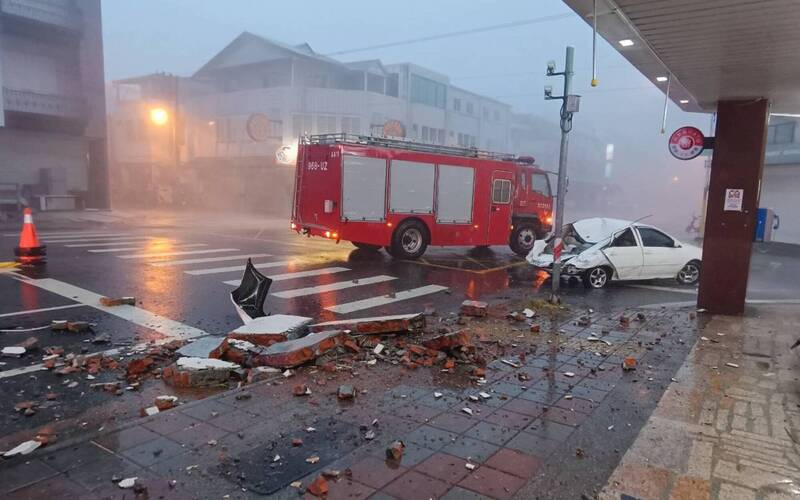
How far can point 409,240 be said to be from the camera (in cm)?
1472

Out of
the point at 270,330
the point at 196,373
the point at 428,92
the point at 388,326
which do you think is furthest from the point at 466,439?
the point at 428,92

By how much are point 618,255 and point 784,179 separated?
51.9 feet

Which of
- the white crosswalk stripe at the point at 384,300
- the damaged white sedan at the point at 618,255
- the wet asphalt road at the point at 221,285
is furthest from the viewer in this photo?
the damaged white sedan at the point at 618,255

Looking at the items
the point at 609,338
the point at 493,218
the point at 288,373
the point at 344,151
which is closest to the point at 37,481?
the point at 288,373

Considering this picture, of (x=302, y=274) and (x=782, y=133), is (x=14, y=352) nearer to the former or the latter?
(x=302, y=274)

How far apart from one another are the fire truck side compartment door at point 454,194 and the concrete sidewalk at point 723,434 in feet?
29.5

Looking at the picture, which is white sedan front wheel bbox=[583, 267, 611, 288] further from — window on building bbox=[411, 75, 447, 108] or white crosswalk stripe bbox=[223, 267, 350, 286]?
window on building bbox=[411, 75, 447, 108]

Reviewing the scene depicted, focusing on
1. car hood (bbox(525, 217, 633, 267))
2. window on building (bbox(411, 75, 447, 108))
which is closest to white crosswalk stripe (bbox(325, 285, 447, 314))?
car hood (bbox(525, 217, 633, 267))

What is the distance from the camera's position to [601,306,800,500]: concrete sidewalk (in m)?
3.54

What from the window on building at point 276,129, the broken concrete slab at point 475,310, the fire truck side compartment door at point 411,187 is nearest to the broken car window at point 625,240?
the broken concrete slab at point 475,310

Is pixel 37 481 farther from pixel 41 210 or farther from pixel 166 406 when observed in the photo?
pixel 41 210

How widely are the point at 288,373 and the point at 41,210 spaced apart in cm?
2513

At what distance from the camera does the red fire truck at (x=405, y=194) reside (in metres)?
13.7

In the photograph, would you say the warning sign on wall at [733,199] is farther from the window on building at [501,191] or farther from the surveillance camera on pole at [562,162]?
the window on building at [501,191]
